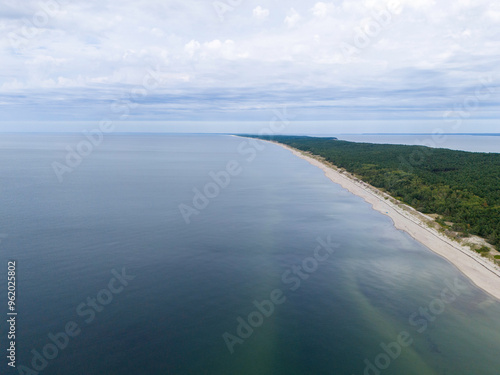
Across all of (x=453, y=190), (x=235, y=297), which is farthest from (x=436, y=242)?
(x=235, y=297)

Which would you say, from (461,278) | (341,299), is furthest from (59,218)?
(461,278)

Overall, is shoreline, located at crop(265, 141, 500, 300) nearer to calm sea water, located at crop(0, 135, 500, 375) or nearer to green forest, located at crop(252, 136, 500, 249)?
calm sea water, located at crop(0, 135, 500, 375)

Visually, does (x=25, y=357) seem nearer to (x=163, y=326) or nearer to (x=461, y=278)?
(x=163, y=326)

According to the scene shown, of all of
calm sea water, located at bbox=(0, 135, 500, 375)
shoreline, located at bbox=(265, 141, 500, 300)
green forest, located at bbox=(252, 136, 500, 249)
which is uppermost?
green forest, located at bbox=(252, 136, 500, 249)

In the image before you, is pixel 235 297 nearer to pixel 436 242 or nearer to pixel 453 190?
pixel 436 242

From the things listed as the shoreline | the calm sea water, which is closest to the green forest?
the shoreline

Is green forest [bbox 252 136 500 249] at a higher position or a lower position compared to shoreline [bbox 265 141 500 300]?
higher
